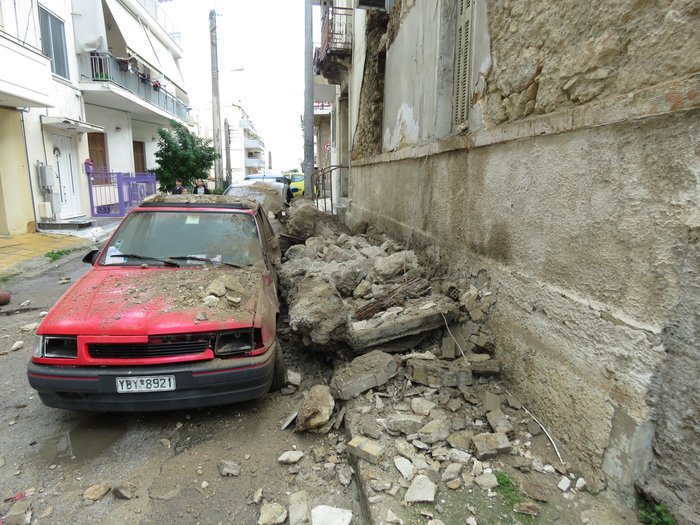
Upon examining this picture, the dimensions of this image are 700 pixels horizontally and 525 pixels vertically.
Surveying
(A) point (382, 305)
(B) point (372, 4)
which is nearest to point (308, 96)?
(B) point (372, 4)

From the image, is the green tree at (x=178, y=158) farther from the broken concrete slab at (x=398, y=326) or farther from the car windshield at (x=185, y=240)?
the broken concrete slab at (x=398, y=326)

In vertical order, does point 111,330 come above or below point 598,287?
below

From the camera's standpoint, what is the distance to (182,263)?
13.1 ft

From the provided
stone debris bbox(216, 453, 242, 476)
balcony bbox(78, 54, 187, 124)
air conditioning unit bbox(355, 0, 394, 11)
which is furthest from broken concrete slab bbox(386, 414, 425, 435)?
balcony bbox(78, 54, 187, 124)

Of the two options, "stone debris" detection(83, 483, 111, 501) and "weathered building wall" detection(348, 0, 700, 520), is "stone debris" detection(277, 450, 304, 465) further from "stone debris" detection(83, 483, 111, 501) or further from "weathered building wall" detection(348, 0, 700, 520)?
"weathered building wall" detection(348, 0, 700, 520)

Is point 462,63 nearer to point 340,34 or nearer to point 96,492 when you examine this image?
point 96,492

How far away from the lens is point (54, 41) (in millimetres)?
13719

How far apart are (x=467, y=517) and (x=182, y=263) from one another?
3.16 m

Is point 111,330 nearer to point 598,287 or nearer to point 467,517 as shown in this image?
point 467,517

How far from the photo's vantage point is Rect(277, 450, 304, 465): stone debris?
9.70ft

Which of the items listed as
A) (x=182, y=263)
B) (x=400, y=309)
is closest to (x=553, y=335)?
(x=400, y=309)

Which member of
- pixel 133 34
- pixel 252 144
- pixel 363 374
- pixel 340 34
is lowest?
pixel 363 374

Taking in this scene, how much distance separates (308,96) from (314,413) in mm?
15225

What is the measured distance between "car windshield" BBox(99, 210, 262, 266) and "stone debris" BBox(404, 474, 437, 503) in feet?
8.33
